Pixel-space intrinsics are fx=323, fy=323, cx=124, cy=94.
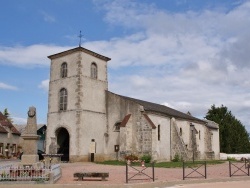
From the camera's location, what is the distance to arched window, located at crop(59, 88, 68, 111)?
34.3m

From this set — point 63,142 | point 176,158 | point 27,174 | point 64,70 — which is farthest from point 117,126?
point 27,174

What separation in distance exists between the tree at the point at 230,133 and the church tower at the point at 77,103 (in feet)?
108

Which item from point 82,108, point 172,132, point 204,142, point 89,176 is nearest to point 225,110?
point 204,142

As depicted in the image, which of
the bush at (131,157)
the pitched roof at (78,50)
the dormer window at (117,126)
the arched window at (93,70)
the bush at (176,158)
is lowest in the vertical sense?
the bush at (176,158)

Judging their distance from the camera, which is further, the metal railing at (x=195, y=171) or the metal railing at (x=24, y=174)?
the metal railing at (x=195, y=171)

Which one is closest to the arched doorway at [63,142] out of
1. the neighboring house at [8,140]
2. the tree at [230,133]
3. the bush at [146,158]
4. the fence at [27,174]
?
the bush at [146,158]

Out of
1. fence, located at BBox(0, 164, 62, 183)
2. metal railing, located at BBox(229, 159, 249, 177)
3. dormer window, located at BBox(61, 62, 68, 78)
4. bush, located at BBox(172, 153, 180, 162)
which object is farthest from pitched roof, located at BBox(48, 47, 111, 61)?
fence, located at BBox(0, 164, 62, 183)

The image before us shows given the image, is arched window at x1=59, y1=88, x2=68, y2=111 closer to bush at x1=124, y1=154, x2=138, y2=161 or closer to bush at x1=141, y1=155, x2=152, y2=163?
bush at x1=124, y1=154, x2=138, y2=161

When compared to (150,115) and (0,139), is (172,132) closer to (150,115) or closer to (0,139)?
(150,115)

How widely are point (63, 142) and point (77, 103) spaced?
217 inches

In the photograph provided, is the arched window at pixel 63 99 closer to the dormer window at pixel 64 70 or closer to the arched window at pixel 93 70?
the dormer window at pixel 64 70

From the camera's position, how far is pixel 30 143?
58.3 feet

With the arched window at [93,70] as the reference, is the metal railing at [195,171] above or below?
below

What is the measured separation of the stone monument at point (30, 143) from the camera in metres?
17.4
